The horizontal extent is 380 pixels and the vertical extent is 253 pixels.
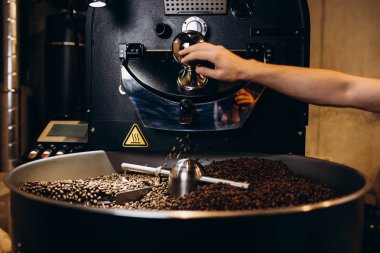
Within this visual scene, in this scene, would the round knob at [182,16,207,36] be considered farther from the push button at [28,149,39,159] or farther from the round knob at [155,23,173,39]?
the push button at [28,149,39,159]

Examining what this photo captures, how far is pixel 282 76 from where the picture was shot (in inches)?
51.8

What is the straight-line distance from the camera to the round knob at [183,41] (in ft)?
4.56

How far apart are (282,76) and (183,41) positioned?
14.1 inches

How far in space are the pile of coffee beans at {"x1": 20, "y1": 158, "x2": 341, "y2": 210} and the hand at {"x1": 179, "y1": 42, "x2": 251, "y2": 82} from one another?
0.30 meters

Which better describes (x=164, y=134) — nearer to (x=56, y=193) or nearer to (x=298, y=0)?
(x=56, y=193)

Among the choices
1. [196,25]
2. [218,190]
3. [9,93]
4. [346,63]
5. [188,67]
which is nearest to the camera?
[218,190]

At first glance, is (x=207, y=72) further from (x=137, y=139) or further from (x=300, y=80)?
(x=137, y=139)

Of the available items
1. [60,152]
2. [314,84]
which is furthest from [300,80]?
[60,152]

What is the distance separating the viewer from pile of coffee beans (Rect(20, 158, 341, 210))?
39.1 inches

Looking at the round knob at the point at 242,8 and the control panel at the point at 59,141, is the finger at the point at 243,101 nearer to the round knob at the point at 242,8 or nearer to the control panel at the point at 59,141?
the round knob at the point at 242,8

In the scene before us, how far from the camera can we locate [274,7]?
1.53 m

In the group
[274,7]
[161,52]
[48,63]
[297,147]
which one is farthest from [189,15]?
[48,63]

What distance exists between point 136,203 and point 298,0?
95cm

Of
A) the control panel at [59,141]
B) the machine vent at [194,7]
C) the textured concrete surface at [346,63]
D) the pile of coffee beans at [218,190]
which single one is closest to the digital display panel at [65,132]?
the control panel at [59,141]
